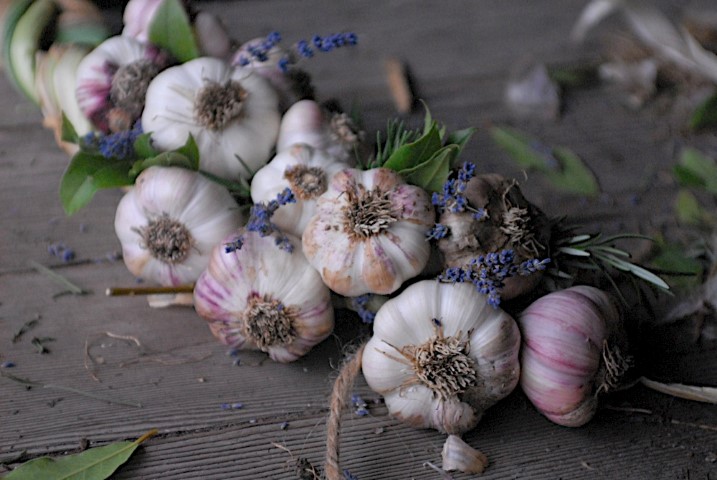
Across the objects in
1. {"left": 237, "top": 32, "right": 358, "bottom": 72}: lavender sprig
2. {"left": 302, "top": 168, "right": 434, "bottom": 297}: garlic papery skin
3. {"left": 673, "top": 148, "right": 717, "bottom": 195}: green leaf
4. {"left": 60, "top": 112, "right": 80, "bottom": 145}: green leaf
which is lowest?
{"left": 673, "top": 148, "right": 717, "bottom": 195}: green leaf

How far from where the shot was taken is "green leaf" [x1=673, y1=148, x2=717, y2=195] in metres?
1.26

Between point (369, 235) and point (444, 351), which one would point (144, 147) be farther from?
point (444, 351)

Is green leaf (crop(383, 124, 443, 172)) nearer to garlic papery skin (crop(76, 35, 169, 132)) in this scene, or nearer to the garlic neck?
the garlic neck

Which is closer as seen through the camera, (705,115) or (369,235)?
(369,235)

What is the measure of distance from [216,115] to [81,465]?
481 millimetres

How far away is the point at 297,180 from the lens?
3.11ft

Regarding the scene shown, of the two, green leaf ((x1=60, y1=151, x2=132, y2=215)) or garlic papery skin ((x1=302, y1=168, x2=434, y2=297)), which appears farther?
green leaf ((x1=60, y1=151, x2=132, y2=215))

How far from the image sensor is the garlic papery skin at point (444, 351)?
0.86 m

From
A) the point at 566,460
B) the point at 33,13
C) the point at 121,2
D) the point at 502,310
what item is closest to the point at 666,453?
the point at 566,460

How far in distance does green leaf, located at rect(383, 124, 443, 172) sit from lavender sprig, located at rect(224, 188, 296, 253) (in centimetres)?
14

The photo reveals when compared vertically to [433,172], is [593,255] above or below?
below

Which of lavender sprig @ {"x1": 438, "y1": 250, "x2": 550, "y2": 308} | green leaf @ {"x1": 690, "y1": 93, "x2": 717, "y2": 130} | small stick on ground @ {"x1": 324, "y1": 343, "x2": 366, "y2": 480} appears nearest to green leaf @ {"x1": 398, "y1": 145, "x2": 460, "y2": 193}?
lavender sprig @ {"x1": 438, "y1": 250, "x2": 550, "y2": 308}

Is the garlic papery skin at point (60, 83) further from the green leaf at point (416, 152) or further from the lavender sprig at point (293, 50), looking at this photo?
the green leaf at point (416, 152)

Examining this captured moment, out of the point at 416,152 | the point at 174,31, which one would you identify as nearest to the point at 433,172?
the point at 416,152
